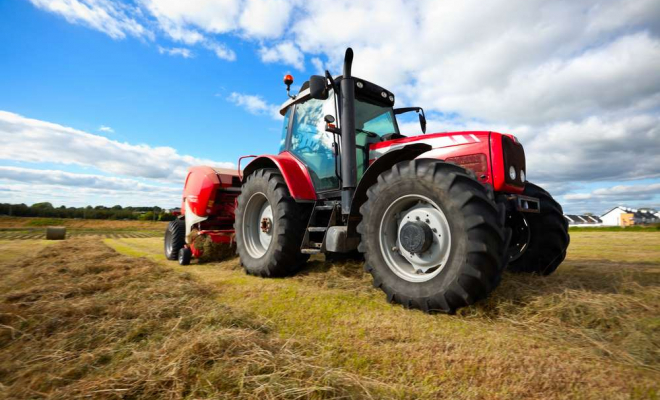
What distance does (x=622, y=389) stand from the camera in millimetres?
1354

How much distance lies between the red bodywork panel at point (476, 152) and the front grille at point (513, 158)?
5cm

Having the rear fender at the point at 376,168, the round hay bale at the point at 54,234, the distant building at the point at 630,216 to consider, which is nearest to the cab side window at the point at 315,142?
the rear fender at the point at 376,168

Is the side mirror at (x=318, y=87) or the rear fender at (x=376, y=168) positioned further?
the side mirror at (x=318, y=87)

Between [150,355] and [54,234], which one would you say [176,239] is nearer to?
[150,355]

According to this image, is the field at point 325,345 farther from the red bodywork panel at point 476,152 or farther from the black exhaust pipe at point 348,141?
the black exhaust pipe at point 348,141

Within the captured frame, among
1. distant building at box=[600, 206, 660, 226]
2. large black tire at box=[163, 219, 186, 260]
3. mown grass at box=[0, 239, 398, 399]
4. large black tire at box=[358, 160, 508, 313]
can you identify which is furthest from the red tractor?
distant building at box=[600, 206, 660, 226]

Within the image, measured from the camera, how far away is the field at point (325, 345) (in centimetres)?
126

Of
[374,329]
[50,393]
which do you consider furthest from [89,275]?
[374,329]

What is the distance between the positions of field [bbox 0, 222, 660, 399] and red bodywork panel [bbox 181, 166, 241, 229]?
3.04 meters

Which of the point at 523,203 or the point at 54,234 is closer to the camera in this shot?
Answer: the point at 523,203

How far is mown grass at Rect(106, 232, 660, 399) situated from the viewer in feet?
4.61

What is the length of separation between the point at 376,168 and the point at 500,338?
5.67 feet

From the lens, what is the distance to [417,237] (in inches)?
103

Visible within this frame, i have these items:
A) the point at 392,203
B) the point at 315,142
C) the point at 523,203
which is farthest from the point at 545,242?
the point at 315,142
